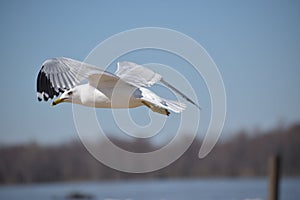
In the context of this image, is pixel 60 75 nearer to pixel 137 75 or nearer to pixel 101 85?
pixel 101 85

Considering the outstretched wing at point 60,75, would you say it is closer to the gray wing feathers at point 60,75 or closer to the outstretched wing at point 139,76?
the gray wing feathers at point 60,75

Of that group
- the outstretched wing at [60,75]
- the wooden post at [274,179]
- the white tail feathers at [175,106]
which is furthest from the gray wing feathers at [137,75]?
the wooden post at [274,179]

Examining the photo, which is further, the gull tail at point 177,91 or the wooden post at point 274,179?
the wooden post at point 274,179

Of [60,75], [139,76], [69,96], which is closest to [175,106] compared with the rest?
[139,76]

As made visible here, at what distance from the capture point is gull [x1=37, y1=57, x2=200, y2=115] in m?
6.80

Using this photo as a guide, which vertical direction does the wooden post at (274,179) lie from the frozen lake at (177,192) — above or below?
below

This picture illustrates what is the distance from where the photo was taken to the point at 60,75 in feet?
22.5

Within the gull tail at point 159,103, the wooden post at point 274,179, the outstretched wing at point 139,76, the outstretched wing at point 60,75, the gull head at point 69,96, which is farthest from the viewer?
the wooden post at point 274,179

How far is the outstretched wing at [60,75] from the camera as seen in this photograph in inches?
267

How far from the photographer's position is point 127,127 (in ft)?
28.7

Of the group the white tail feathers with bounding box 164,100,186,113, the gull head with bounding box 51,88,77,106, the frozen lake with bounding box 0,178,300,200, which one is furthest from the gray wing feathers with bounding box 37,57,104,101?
the frozen lake with bounding box 0,178,300,200

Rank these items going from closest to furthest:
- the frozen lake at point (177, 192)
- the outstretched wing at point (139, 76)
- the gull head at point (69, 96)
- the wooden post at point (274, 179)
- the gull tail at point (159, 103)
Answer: the gull tail at point (159, 103)
the outstretched wing at point (139, 76)
the gull head at point (69, 96)
the wooden post at point (274, 179)
the frozen lake at point (177, 192)

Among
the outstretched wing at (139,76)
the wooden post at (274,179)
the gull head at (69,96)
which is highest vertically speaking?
the outstretched wing at (139,76)

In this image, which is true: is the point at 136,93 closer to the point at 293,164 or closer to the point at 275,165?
the point at 275,165
